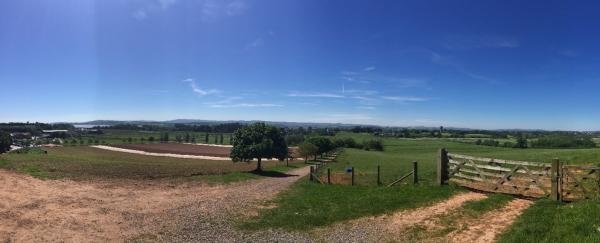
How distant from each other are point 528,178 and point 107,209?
64.0 feet

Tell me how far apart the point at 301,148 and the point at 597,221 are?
66855 mm

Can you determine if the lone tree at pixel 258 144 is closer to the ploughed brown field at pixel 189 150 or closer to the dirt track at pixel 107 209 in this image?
the dirt track at pixel 107 209

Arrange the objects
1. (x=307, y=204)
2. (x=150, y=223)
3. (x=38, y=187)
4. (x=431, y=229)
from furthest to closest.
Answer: (x=38, y=187), (x=307, y=204), (x=150, y=223), (x=431, y=229)

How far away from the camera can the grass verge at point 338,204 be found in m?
15.9

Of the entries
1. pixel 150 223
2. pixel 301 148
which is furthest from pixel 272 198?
pixel 301 148

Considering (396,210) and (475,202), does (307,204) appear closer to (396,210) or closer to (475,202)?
(396,210)

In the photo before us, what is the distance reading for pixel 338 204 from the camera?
18.5 meters

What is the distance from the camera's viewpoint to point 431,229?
13086 millimetres

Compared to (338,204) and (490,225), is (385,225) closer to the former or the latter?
(490,225)

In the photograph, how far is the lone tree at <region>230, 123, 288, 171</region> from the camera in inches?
1811

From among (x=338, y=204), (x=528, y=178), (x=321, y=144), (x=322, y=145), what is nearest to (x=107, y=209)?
(x=338, y=204)

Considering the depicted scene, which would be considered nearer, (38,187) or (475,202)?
(475,202)

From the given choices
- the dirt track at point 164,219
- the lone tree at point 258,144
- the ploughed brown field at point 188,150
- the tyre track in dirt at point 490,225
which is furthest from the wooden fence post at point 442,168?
the ploughed brown field at point 188,150

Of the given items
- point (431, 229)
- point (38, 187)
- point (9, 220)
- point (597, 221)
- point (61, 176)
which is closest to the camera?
point (597, 221)
